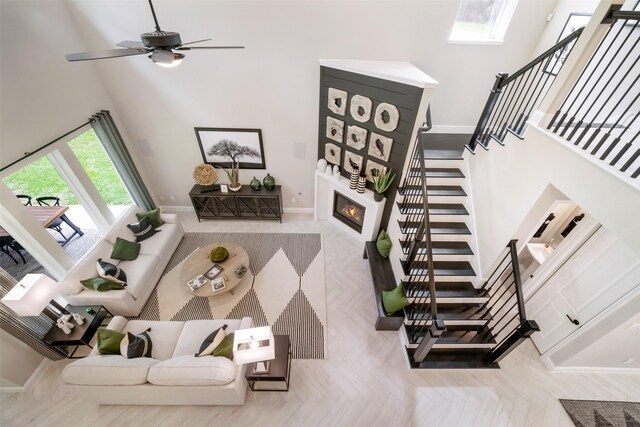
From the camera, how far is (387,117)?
4.12m

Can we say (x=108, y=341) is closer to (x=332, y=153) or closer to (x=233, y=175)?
(x=233, y=175)

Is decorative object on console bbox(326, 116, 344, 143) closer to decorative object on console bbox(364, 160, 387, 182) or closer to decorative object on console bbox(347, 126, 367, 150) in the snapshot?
decorative object on console bbox(347, 126, 367, 150)

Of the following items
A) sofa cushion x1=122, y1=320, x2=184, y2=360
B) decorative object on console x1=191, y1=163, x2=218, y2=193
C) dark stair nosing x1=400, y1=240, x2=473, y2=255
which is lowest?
sofa cushion x1=122, y1=320, x2=184, y2=360

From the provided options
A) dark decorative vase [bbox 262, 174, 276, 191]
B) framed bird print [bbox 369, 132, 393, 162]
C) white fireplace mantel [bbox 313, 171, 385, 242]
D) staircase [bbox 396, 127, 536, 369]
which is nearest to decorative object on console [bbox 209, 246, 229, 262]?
dark decorative vase [bbox 262, 174, 276, 191]

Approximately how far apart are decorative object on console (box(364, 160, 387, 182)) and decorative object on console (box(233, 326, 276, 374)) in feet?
10.1

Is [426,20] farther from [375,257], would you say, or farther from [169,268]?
[169,268]

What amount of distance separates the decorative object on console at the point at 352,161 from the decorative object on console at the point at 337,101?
28.8 inches

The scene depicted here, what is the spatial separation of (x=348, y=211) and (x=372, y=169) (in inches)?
42.8

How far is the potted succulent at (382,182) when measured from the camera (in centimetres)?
451

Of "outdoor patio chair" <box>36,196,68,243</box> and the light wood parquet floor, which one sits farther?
"outdoor patio chair" <box>36,196,68,243</box>

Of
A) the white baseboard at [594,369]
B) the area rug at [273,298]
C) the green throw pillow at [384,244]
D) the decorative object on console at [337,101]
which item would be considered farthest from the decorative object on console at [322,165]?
the white baseboard at [594,369]

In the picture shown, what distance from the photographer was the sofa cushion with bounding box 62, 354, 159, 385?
2852 millimetres

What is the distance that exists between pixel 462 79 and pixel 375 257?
3.35 metres

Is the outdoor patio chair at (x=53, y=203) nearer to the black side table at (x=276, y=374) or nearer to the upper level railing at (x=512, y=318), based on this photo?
the black side table at (x=276, y=374)
